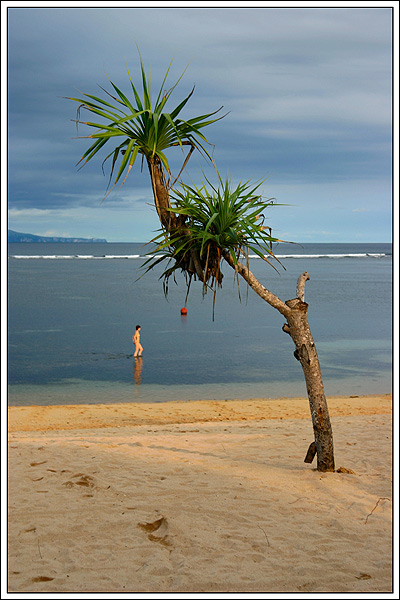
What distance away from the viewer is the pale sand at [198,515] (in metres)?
5.02

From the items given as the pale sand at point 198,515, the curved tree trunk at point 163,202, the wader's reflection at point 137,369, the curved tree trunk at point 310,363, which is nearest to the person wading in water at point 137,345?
the wader's reflection at point 137,369

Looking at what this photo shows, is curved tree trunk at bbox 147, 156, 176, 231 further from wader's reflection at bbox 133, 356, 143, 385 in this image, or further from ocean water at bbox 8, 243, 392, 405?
wader's reflection at bbox 133, 356, 143, 385

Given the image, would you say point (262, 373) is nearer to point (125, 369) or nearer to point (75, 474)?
point (125, 369)

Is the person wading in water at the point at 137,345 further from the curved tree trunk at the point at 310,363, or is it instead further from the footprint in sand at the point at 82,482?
the curved tree trunk at the point at 310,363

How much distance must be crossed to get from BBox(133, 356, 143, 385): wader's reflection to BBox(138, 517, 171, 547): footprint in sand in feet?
40.8

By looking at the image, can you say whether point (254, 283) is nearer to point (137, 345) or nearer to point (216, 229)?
point (216, 229)

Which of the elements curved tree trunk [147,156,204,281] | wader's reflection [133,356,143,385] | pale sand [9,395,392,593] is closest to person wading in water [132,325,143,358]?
wader's reflection [133,356,143,385]

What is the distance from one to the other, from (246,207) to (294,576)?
411 cm

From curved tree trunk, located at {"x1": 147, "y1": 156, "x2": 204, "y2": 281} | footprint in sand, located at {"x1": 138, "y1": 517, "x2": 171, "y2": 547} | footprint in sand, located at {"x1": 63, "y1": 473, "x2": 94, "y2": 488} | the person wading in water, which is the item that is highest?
curved tree trunk, located at {"x1": 147, "y1": 156, "x2": 204, "y2": 281}

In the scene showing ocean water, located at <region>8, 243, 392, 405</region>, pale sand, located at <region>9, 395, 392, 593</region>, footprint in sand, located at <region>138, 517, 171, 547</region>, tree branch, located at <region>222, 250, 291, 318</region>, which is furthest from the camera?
ocean water, located at <region>8, 243, 392, 405</region>

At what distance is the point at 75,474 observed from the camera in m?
7.43

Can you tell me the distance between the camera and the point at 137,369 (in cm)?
2034

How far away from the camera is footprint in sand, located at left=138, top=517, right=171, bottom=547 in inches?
222

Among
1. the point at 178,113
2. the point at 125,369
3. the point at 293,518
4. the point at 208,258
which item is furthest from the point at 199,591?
the point at 125,369
